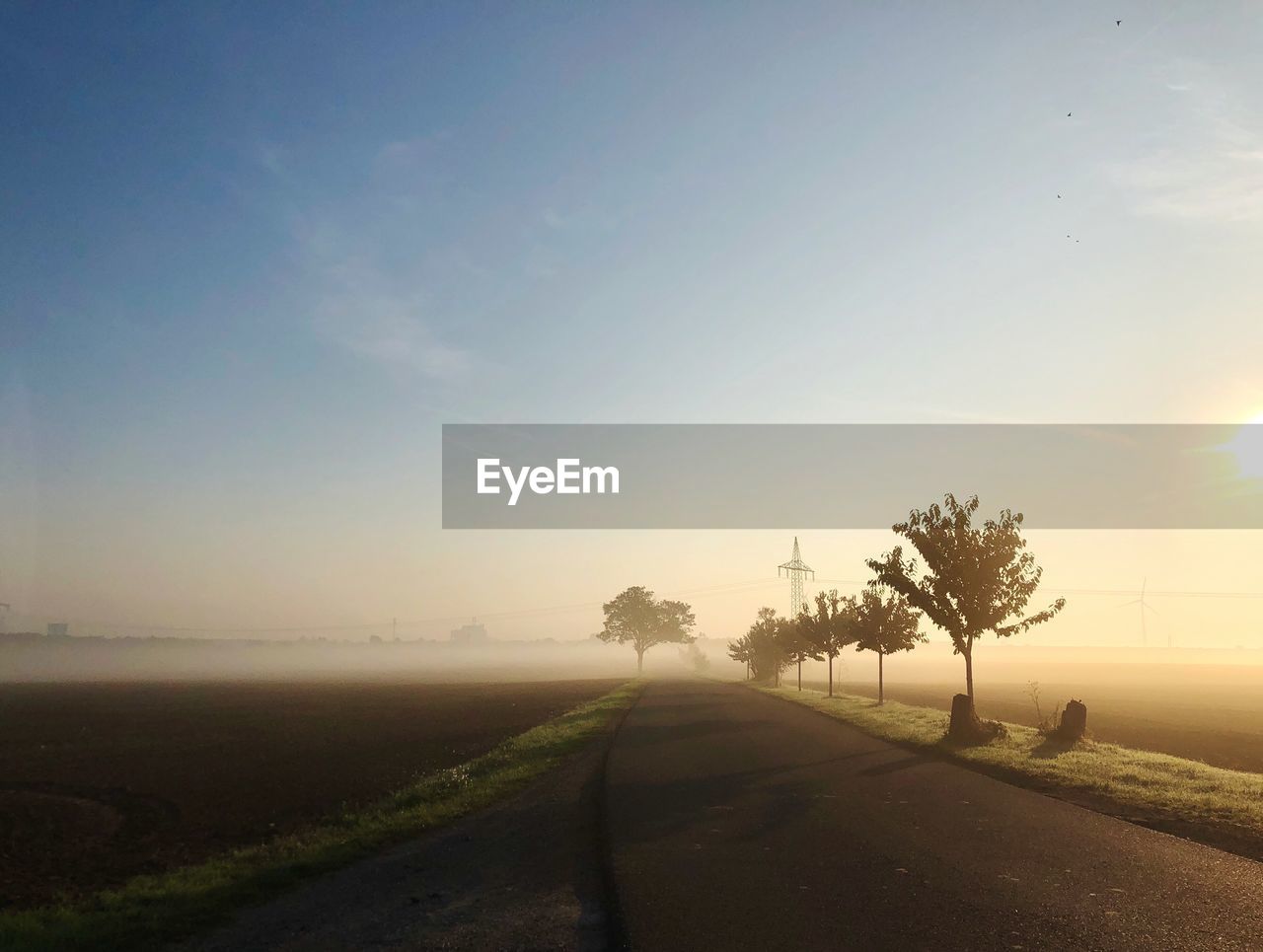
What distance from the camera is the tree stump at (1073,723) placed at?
21656 millimetres

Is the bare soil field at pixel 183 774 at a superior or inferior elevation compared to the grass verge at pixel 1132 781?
inferior

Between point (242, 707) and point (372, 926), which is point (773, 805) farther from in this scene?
point (242, 707)

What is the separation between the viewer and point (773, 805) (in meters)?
13.2

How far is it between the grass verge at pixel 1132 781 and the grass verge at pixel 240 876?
11472 mm

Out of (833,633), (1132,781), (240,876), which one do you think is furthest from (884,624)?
(240,876)

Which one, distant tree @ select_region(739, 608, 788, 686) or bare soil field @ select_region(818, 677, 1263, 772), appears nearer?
bare soil field @ select_region(818, 677, 1263, 772)

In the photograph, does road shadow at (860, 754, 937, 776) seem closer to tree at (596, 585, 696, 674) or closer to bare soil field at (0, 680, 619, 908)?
bare soil field at (0, 680, 619, 908)

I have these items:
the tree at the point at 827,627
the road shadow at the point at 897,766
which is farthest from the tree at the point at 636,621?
the road shadow at the point at 897,766

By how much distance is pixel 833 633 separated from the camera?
52094mm

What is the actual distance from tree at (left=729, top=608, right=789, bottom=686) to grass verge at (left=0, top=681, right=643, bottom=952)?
55.1 m

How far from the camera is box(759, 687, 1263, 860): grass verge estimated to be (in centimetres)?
1136

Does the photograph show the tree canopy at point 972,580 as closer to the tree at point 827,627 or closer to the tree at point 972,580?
the tree at point 972,580

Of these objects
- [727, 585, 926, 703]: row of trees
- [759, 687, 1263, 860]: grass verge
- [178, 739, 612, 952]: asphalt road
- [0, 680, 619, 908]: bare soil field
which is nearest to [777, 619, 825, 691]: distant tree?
[727, 585, 926, 703]: row of trees

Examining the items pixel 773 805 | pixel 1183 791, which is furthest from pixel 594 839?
pixel 1183 791
